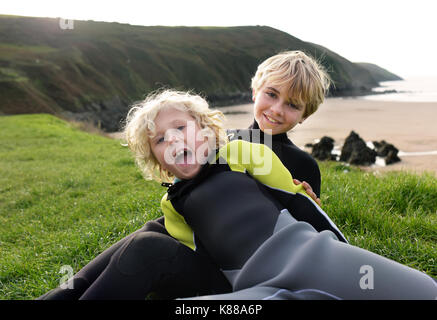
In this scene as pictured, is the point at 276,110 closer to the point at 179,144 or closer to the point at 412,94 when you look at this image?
the point at 179,144

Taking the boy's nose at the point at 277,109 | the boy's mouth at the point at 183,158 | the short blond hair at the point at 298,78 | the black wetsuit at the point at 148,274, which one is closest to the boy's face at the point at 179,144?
the boy's mouth at the point at 183,158

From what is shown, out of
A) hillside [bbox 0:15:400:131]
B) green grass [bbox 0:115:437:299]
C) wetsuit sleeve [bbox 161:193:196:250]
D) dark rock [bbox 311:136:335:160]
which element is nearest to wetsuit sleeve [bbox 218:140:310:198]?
wetsuit sleeve [bbox 161:193:196:250]

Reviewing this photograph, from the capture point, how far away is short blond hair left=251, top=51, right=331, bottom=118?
9.07 ft

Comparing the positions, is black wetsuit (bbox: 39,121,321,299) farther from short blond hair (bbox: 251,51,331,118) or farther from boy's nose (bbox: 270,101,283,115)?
short blond hair (bbox: 251,51,331,118)

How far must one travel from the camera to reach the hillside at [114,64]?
1539 inches

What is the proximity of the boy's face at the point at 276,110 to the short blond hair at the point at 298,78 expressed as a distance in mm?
48

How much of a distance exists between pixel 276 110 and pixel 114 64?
61.4m

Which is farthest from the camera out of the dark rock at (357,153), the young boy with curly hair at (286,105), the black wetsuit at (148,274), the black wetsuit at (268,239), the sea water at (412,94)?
the sea water at (412,94)

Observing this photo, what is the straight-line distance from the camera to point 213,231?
1.91 m

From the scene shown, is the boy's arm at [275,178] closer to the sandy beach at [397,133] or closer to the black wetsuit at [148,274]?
the black wetsuit at [148,274]

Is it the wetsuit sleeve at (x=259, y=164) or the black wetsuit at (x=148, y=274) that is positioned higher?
the wetsuit sleeve at (x=259, y=164)

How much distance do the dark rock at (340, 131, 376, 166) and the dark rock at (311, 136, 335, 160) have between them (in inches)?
16.6

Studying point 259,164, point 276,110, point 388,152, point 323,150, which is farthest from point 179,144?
point 388,152

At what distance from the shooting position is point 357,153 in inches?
410
